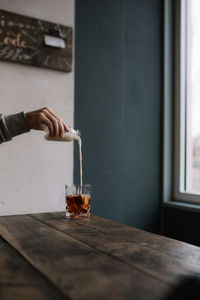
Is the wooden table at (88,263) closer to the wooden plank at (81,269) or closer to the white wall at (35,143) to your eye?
the wooden plank at (81,269)

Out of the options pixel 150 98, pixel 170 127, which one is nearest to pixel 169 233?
pixel 170 127

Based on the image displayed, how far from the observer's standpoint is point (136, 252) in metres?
0.90

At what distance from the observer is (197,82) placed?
252 centimetres

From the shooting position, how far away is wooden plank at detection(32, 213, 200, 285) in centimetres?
74

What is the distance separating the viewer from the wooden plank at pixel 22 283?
0.61m

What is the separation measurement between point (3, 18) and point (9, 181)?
1.04 metres

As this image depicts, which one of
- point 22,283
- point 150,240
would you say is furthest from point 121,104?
point 22,283

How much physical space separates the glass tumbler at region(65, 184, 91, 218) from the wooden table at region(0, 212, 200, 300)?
0.21 metres

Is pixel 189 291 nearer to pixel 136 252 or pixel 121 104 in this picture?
pixel 136 252

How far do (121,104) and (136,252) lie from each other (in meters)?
1.69

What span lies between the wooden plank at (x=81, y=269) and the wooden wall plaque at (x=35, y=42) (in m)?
1.31

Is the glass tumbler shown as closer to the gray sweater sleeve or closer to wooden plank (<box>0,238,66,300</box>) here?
the gray sweater sleeve

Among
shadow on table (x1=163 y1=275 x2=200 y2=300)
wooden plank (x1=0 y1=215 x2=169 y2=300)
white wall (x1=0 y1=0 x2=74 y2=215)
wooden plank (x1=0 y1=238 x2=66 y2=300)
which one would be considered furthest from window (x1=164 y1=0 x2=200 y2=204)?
shadow on table (x1=163 y1=275 x2=200 y2=300)

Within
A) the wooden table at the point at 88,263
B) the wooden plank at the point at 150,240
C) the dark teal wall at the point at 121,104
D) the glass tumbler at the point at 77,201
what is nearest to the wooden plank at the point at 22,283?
the wooden table at the point at 88,263
